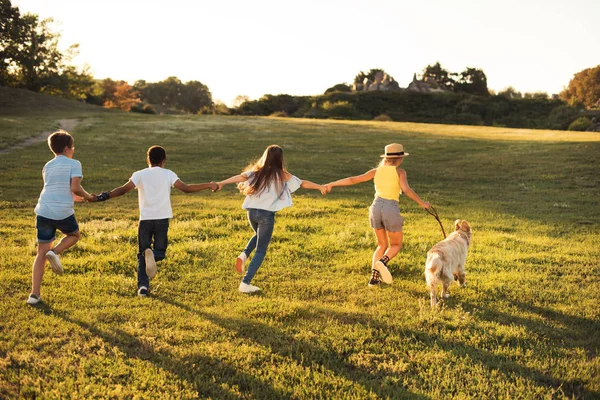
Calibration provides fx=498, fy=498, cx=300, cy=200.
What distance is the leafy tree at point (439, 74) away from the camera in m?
108

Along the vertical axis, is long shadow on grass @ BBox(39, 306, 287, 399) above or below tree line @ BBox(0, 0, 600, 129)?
below

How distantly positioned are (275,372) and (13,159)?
23.9 m

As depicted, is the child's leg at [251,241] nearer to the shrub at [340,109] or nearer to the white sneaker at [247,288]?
the white sneaker at [247,288]

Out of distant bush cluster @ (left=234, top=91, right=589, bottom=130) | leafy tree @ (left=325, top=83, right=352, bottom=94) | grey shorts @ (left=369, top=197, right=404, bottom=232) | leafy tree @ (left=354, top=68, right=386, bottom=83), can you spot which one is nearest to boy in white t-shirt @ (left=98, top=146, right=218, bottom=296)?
grey shorts @ (left=369, top=197, right=404, bottom=232)

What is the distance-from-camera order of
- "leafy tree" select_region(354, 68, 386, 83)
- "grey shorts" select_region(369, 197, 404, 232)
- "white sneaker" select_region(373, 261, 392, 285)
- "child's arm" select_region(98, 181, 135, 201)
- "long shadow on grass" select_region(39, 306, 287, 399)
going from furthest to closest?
"leafy tree" select_region(354, 68, 386, 83), "grey shorts" select_region(369, 197, 404, 232), "white sneaker" select_region(373, 261, 392, 285), "child's arm" select_region(98, 181, 135, 201), "long shadow on grass" select_region(39, 306, 287, 399)

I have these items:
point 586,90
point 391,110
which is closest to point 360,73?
point 391,110

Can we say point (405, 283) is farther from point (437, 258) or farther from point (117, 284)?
point (117, 284)

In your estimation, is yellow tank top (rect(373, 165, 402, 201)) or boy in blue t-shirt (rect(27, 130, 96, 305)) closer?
boy in blue t-shirt (rect(27, 130, 96, 305))

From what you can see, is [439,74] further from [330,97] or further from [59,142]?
[59,142]

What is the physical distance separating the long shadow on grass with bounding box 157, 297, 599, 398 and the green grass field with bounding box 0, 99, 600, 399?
2cm

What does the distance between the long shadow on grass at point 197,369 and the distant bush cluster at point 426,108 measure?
6857 cm

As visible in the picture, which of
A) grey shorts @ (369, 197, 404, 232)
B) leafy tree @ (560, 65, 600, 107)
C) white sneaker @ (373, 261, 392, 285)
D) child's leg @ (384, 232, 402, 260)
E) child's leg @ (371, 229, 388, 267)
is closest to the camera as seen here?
white sneaker @ (373, 261, 392, 285)

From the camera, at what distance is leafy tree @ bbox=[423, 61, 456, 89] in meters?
108

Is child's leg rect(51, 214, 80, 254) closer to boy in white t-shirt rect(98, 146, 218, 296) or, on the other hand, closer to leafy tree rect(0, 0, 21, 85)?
boy in white t-shirt rect(98, 146, 218, 296)
